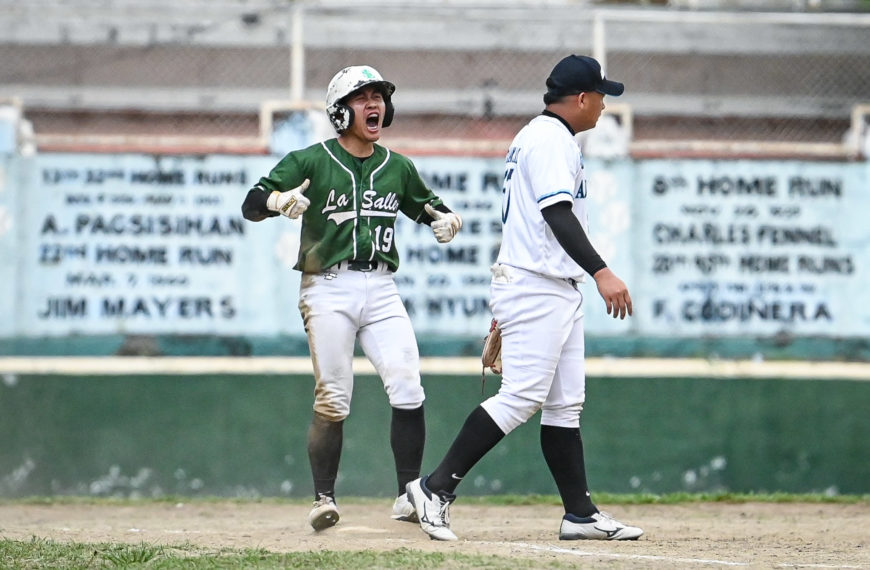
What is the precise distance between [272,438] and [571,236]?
4502 mm

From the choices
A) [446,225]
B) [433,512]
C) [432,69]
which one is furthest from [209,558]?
[432,69]

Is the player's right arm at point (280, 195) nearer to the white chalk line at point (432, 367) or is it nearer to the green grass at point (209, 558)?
the green grass at point (209, 558)

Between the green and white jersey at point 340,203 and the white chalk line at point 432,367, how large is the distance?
3.13m

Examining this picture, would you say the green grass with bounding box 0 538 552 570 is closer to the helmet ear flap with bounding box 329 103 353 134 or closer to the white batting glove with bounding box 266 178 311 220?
the white batting glove with bounding box 266 178 311 220

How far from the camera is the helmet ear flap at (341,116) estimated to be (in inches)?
271

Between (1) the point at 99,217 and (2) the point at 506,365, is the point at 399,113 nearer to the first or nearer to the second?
→ (1) the point at 99,217

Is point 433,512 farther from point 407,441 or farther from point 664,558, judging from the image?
point 664,558

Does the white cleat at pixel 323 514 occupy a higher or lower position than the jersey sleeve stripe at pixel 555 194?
lower

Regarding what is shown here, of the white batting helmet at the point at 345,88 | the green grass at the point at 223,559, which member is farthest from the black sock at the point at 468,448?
the white batting helmet at the point at 345,88

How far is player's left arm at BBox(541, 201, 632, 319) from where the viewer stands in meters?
5.96

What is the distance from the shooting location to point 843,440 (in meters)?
10.2

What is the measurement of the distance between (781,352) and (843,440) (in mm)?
765

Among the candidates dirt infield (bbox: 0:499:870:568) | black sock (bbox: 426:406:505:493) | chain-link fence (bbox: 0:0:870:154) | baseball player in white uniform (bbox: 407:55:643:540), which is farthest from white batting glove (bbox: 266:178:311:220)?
chain-link fence (bbox: 0:0:870:154)

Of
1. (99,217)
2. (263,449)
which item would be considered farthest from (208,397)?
(99,217)
